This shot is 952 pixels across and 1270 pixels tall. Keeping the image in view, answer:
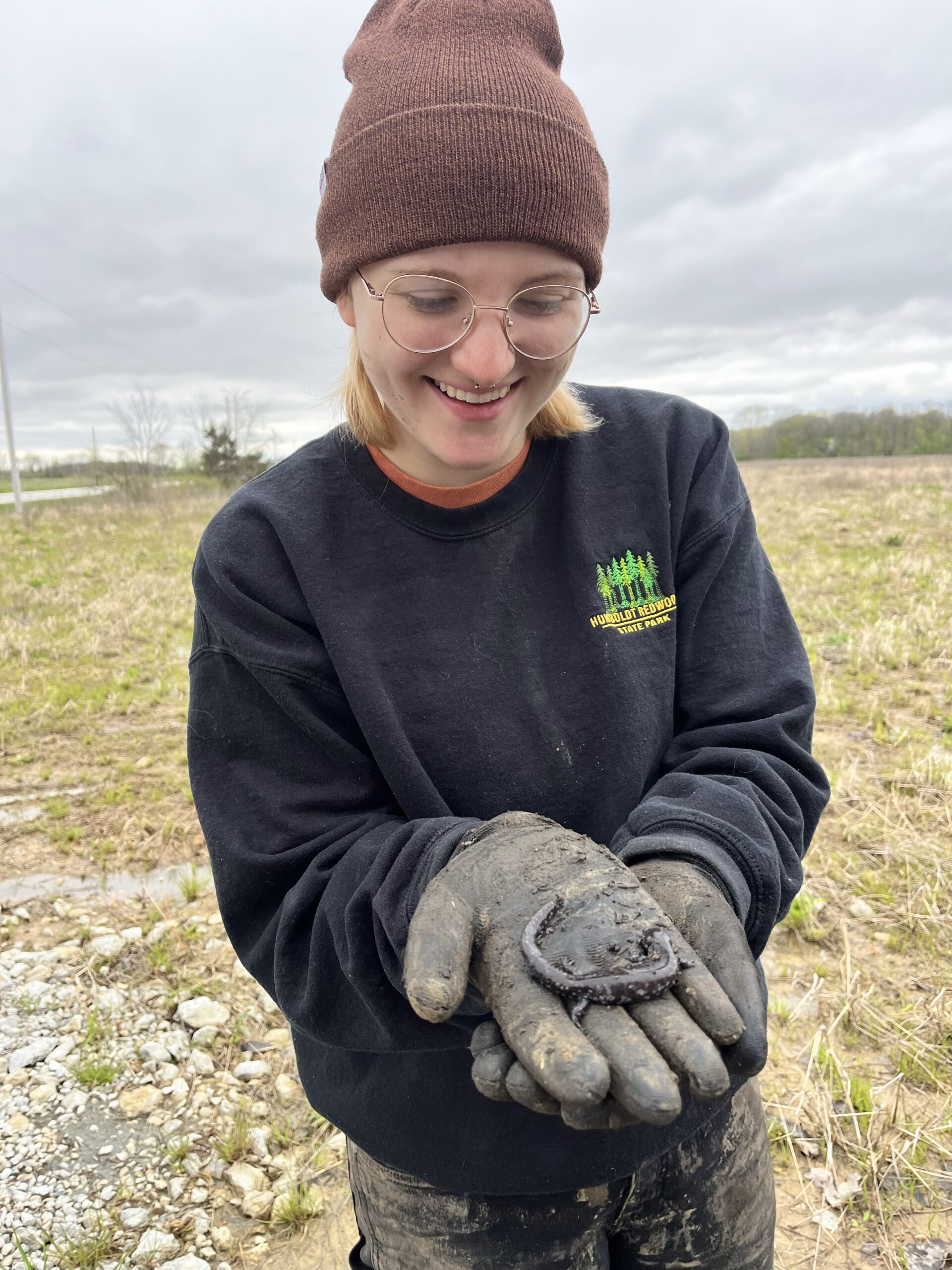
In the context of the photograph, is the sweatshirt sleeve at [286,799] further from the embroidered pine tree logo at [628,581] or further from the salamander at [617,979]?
the embroidered pine tree logo at [628,581]

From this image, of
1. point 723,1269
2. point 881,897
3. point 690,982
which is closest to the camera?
point 690,982

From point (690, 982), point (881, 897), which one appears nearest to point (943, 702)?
point (881, 897)

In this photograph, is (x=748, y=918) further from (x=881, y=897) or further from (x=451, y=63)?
(x=881, y=897)

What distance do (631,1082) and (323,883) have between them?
2.02 feet

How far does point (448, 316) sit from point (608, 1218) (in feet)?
5.20

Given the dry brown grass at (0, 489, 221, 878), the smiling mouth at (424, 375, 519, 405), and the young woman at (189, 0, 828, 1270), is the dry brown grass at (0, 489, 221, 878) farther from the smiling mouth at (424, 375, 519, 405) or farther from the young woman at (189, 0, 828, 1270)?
the smiling mouth at (424, 375, 519, 405)

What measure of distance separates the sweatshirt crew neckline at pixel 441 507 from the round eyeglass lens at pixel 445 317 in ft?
0.95

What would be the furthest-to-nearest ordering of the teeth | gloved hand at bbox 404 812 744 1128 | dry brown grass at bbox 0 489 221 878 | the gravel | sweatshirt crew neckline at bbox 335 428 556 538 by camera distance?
1. dry brown grass at bbox 0 489 221 878
2. the gravel
3. sweatshirt crew neckline at bbox 335 428 556 538
4. the teeth
5. gloved hand at bbox 404 812 744 1128

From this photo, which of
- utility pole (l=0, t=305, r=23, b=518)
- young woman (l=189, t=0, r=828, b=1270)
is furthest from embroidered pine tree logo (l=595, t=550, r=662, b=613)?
utility pole (l=0, t=305, r=23, b=518)

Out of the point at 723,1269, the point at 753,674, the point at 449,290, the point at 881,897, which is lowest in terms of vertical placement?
the point at 881,897

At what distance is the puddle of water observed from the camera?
3561 mm

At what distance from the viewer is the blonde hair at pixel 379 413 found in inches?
64.2

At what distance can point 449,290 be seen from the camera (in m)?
1.40

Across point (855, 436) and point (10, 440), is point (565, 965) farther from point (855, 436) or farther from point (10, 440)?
point (855, 436)
